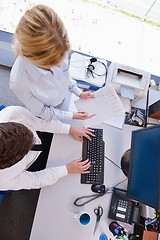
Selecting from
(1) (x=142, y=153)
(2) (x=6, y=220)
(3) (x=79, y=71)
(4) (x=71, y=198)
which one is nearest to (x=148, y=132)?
(1) (x=142, y=153)

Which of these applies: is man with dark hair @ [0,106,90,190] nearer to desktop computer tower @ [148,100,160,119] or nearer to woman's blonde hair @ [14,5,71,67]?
woman's blonde hair @ [14,5,71,67]

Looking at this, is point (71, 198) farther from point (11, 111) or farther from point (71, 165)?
point (11, 111)

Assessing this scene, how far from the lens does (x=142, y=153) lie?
112 centimetres

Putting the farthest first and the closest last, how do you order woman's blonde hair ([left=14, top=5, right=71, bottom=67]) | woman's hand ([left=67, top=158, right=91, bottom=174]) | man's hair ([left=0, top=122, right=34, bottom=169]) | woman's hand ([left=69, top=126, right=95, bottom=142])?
woman's hand ([left=69, top=126, right=95, bottom=142]) < woman's hand ([left=67, top=158, right=91, bottom=174]) < woman's blonde hair ([left=14, top=5, right=71, bottom=67]) < man's hair ([left=0, top=122, right=34, bottom=169])

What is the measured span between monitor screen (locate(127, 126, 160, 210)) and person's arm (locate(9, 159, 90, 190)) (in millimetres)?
274

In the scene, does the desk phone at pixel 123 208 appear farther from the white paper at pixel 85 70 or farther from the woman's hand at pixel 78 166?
the white paper at pixel 85 70

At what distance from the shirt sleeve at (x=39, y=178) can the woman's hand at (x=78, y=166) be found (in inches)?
1.2

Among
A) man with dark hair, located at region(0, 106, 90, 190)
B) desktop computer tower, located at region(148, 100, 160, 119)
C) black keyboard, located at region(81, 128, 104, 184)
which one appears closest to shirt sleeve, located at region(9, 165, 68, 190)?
man with dark hair, located at region(0, 106, 90, 190)

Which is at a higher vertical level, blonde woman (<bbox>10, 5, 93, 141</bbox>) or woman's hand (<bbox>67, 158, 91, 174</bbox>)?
blonde woman (<bbox>10, 5, 93, 141</bbox>)

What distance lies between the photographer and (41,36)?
2.97 ft

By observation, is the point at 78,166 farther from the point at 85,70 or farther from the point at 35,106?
the point at 85,70

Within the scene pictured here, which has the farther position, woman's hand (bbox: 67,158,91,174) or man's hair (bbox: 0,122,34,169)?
woman's hand (bbox: 67,158,91,174)

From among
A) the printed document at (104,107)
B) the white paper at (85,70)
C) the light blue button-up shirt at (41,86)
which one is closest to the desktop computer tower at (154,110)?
the printed document at (104,107)

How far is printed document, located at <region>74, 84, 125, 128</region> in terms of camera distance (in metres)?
1.31
